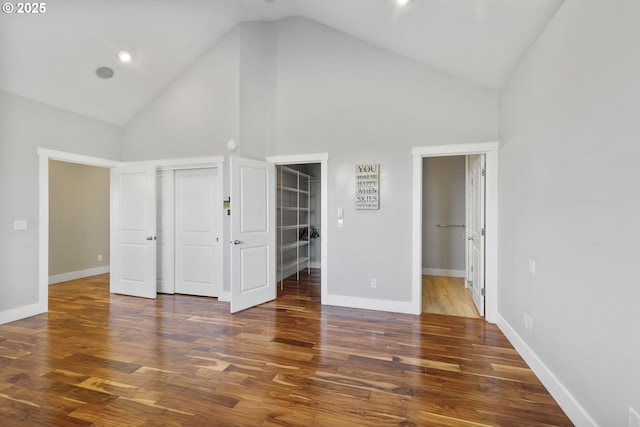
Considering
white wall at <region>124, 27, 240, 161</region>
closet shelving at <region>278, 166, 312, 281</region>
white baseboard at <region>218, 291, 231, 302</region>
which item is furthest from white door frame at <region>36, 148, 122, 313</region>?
closet shelving at <region>278, 166, 312, 281</region>

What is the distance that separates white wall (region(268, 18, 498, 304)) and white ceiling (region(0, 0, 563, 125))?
0.74ft

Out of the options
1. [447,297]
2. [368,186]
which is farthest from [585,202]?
[447,297]

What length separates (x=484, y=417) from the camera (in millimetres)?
1903

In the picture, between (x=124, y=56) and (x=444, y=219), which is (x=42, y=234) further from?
(x=444, y=219)

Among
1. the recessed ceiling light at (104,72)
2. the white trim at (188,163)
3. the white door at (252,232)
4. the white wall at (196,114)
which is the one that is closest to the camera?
the white door at (252,232)

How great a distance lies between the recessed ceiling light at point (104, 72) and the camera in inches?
158

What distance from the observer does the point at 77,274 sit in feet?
19.3

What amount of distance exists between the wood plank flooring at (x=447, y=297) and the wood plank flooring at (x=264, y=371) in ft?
0.96

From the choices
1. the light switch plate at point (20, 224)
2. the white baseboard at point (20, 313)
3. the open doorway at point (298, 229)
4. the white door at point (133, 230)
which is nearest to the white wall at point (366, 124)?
the open doorway at point (298, 229)

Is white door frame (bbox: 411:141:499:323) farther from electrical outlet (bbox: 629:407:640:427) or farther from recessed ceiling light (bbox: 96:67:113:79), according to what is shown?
recessed ceiling light (bbox: 96:67:113:79)

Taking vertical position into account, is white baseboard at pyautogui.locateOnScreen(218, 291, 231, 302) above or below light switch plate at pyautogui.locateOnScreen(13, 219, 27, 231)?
below

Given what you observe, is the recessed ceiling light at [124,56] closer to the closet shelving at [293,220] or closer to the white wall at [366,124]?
the white wall at [366,124]

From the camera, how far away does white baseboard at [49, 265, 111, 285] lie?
5508 mm

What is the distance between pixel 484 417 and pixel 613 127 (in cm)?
188
